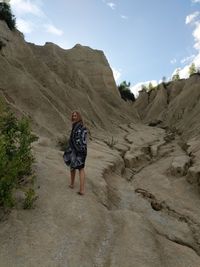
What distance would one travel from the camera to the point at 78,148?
363 inches

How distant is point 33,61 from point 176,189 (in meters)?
17.7

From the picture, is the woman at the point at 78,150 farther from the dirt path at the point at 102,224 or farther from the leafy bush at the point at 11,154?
the leafy bush at the point at 11,154

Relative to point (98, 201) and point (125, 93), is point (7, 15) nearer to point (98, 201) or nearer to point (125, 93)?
point (98, 201)

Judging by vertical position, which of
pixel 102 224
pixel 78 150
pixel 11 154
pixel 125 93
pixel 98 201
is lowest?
pixel 102 224

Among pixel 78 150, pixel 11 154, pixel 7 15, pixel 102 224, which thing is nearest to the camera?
pixel 102 224

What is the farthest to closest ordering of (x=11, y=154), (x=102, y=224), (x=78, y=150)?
(x=78, y=150)
(x=11, y=154)
(x=102, y=224)

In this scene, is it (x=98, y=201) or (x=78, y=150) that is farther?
(x=98, y=201)

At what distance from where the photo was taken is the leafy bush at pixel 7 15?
3127 cm

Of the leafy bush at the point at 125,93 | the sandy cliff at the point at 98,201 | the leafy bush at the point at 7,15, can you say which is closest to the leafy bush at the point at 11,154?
the sandy cliff at the point at 98,201

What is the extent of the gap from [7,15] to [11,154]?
25651 millimetres

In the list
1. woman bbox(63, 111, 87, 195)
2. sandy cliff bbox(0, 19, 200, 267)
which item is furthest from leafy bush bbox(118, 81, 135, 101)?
woman bbox(63, 111, 87, 195)

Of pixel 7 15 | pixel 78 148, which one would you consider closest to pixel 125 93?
pixel 7 15

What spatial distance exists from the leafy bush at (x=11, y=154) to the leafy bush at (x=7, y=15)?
23547mm

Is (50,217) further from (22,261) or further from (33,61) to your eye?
(33,61)
